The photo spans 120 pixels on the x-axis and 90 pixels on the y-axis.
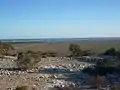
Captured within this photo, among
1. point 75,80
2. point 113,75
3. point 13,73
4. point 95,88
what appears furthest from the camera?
point 13,73

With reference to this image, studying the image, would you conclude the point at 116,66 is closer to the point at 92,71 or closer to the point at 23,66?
the point at 92,71

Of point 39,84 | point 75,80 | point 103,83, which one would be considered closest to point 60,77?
point 75,80

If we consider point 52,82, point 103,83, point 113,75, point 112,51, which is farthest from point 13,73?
point 112,51

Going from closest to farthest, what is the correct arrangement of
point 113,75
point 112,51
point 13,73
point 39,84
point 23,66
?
point 39,84
point 113,75
point 13,73
point 23,66
point 112,51

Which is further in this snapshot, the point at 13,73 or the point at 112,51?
the point at 112,51

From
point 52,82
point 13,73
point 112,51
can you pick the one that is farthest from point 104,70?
point 112,51

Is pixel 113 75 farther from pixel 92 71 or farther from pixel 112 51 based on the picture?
pixel 112 51

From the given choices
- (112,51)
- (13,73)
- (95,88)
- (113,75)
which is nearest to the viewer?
(95,88)

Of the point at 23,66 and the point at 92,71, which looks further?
the point at 23,66

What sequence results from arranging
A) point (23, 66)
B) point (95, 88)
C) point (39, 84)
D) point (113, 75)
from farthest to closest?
point (23, 66), point (113, 75), point (39, 84), point (95, 88)
